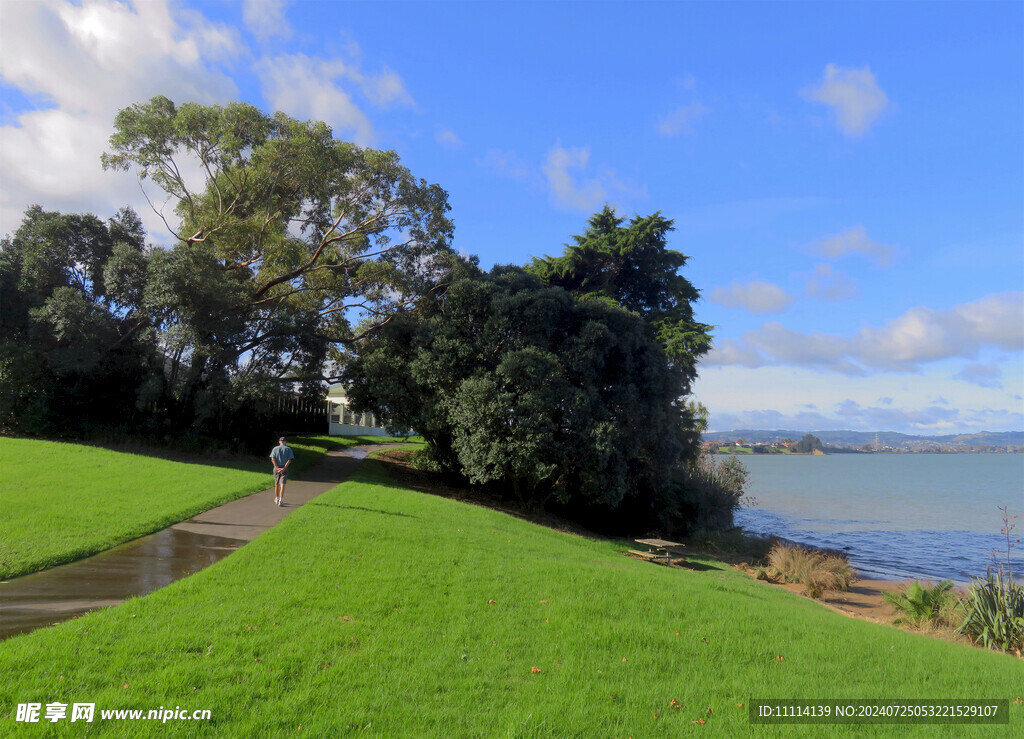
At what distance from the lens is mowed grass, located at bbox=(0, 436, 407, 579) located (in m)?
9.05

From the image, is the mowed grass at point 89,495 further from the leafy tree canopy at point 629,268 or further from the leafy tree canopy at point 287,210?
the leafy tree canopy at point 629,268

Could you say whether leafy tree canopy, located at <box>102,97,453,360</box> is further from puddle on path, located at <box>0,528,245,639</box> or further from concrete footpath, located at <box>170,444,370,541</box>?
puddle on path, located at <box>0,528,245,639</box>

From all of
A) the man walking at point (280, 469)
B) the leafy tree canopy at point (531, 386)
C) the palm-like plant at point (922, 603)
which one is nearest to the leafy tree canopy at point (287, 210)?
the leafy tree canopy at point (531, 386)

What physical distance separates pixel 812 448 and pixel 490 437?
528ft

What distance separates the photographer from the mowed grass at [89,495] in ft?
29.7

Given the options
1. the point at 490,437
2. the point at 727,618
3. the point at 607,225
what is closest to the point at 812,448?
the point at 607,225

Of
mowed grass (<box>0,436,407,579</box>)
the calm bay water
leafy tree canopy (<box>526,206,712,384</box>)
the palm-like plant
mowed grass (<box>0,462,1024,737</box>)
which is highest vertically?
leafy tree canopy (<box>526,206,712,384</box>)

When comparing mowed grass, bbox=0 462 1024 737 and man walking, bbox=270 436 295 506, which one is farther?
man walking, bbox=270 436 295 506

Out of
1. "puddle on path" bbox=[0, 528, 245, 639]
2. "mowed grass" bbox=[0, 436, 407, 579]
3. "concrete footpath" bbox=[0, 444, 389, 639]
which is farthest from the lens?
"mowed grass" bbox=[0, 436, 407, 579]

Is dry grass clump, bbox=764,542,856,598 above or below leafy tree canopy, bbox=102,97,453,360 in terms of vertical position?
below

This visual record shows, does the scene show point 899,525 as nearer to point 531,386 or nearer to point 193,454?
point 531,386

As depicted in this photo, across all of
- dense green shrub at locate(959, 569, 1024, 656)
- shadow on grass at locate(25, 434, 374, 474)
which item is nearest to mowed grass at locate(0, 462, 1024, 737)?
dense green shrub at locate(959, 569, 1024, 656)

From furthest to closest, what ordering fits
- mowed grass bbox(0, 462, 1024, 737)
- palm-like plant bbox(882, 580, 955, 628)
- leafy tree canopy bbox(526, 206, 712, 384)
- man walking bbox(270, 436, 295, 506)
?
leafy tree canopy bbox(526, 206, 712, 384) < man walking bbox(270, 436, 295, 506) < palm-like plant bbox(882, 580, 955, 628) < mowed grass bbox(0, 462, 1024, 737)

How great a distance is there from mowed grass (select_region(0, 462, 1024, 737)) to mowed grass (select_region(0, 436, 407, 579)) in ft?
8.31
